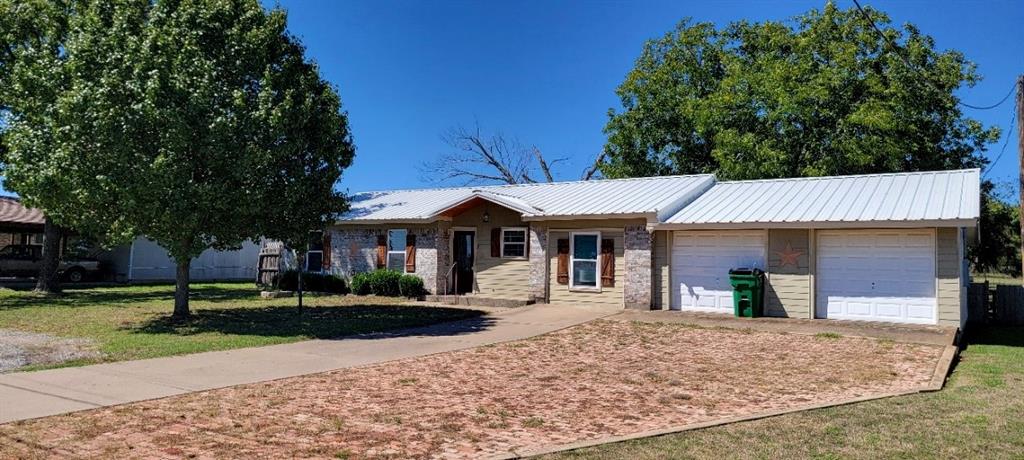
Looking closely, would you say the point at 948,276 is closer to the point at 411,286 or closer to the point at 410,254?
the point at 411,286

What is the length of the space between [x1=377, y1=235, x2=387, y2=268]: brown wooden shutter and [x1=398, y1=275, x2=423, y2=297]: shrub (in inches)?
76.8

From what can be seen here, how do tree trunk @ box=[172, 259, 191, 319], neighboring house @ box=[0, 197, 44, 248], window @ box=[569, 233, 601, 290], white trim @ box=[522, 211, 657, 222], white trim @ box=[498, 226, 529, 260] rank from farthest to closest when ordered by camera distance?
neighboring house @ box=[0, 197, 44, 248], white trim @ box=[498, 226, 529, 260], window @ box=[569, 233, 601, 290], white trim @ box=[522, 211, 657, 222], tree trunk @ box=[172, 259, 191, 319]

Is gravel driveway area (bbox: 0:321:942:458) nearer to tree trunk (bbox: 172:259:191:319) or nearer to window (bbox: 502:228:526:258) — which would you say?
tree trunk (bbox: 172:259:191:319)

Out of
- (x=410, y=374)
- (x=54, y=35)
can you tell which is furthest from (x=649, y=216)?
(x=54, y=35)

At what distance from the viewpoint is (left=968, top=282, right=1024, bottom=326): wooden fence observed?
58.2ft

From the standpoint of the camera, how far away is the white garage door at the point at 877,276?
48.1 ft

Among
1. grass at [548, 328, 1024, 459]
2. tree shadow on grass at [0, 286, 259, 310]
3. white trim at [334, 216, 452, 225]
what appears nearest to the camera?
grass at [548, 328, 1024, 459]

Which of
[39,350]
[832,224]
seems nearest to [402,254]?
[39,350]

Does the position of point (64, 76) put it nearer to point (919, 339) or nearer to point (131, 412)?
point (131, 412)

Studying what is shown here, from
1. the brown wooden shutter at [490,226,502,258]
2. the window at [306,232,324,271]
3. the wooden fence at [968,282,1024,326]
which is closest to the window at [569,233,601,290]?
the brown wooden shutter at [490,226,502,258]

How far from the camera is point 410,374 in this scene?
9.70 metres

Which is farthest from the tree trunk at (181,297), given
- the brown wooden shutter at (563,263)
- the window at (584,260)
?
the window at (584,260)

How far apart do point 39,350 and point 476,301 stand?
10965 mm

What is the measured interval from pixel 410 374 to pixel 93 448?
14.3ft
